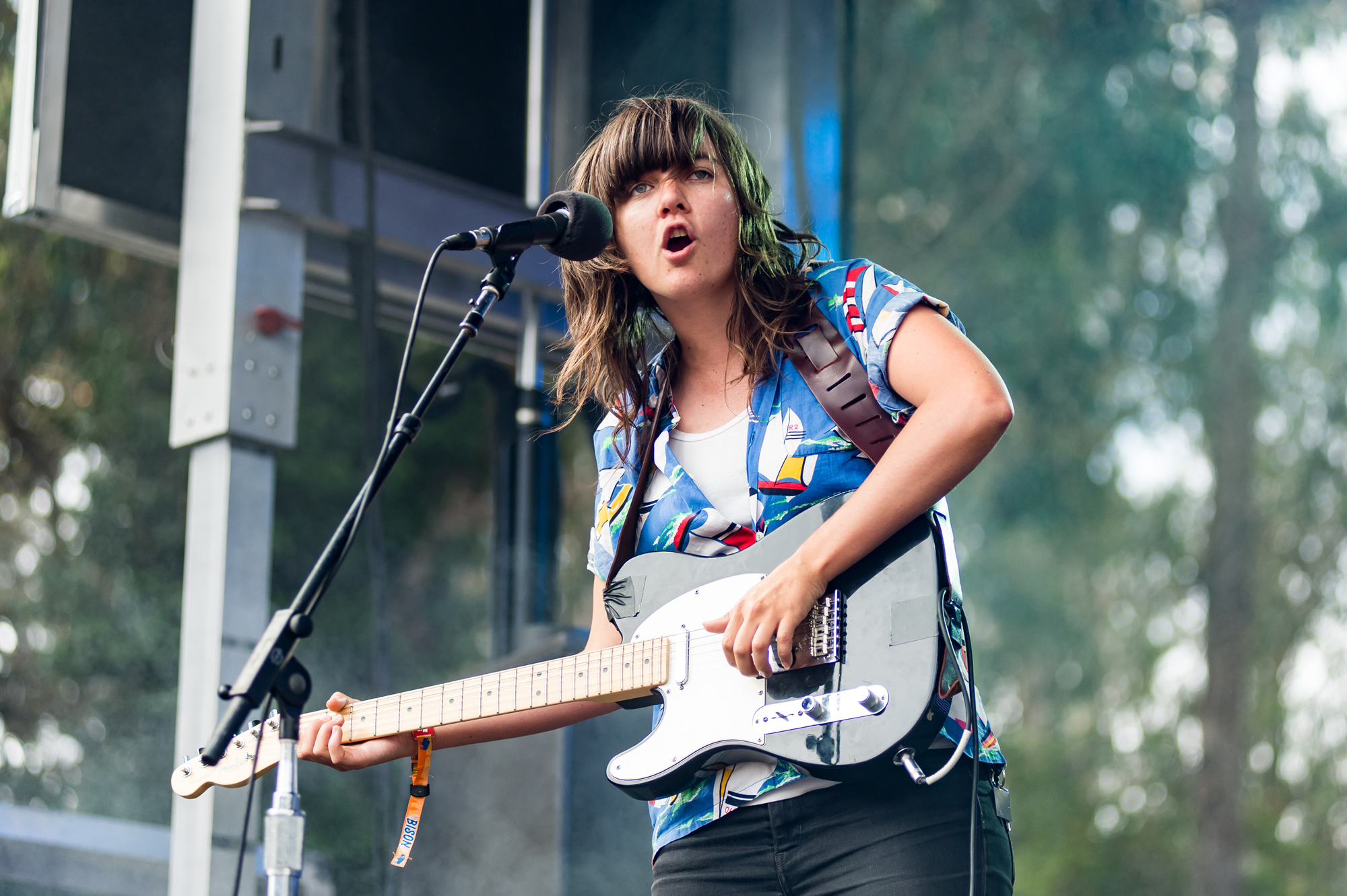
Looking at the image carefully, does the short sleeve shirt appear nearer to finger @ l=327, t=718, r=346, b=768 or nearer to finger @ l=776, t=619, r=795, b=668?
finger @ l=776, t=619, r=795, b=668

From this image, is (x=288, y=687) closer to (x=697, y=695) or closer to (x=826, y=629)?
(x=697, y=695)

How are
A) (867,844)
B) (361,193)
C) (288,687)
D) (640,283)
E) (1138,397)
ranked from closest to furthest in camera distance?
1. (288,687)
2. (867,844)
3. (640,283)
4. (361,193)
5. (1138,397)

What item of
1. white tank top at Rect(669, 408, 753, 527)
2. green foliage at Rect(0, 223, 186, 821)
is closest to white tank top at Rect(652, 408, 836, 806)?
white tank top at Rect(669, 408, 753, 527)

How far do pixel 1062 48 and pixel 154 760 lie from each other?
7.77 m

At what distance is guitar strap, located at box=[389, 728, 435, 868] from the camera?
184 centimetres

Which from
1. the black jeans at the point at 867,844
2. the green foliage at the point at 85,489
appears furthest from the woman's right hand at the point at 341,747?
the green foliage at the point at 85,489

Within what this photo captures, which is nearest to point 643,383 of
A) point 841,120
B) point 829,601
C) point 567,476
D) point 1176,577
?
point 829,601

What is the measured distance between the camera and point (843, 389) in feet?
5.76

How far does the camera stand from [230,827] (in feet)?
8.04

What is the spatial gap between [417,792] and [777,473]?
2.38ft

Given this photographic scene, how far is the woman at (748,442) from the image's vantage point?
1.59 meters

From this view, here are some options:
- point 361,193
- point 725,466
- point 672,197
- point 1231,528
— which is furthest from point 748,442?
point 1231,528

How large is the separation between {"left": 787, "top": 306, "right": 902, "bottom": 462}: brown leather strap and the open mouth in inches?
9.6

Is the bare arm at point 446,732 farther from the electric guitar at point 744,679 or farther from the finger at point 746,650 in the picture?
the finger at point 746,650
